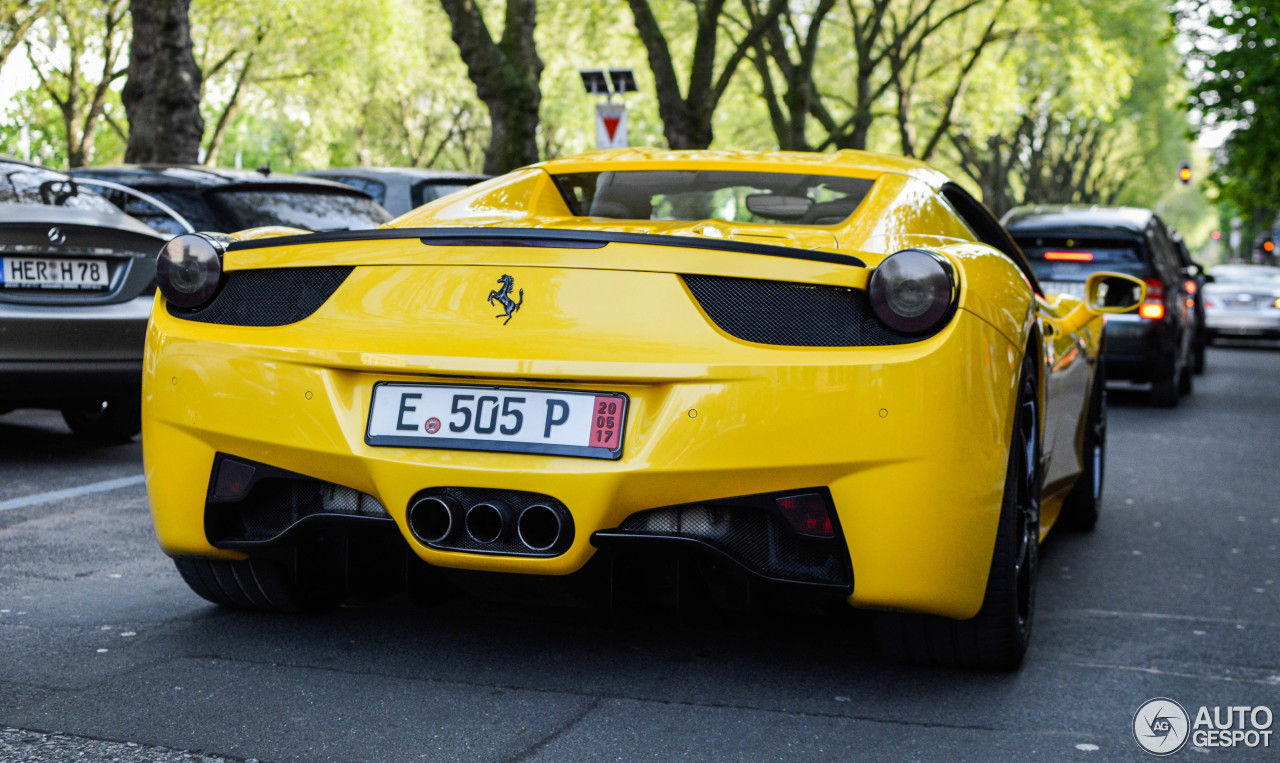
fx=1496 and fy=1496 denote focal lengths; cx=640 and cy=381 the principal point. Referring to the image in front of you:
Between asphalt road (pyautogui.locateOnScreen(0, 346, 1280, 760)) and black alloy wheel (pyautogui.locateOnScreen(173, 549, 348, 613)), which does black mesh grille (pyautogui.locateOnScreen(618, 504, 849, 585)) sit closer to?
asphalt road (pyautogui.locateOnScreen(0, 346, 1280, 760))

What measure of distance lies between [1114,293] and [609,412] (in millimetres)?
3188

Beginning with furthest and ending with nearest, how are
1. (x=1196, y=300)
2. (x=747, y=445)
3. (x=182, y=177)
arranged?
(x=1196, y=300) → (x=182, y=177) → (x=747, y=445)

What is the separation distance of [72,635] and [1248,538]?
4395 millimetres

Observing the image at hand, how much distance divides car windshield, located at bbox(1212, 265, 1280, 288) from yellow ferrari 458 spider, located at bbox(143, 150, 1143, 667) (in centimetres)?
2354

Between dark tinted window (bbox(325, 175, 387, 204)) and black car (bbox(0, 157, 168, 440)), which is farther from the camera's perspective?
dark tinted window (bbox(325, 175, 387, 204))

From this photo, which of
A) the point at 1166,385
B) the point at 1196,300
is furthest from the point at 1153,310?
the point at 1196,300

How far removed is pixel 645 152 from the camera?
4465 millimetres

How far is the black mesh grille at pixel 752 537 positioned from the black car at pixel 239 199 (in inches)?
200

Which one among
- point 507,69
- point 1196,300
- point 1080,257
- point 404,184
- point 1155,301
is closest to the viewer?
point 404,184

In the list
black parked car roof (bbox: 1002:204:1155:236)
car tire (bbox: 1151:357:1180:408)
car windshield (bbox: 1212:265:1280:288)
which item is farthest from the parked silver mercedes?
black parked car roof (bbox: 1002:204:1155:236)

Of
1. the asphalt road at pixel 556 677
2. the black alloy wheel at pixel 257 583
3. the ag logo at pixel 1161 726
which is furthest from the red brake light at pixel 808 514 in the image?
the black alloy wheel at pixel 257 583

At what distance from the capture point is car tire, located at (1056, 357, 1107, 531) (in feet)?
18.8

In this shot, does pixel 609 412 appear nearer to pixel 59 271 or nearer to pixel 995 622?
pixel 995 622

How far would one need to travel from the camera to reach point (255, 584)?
3791 millimetres
